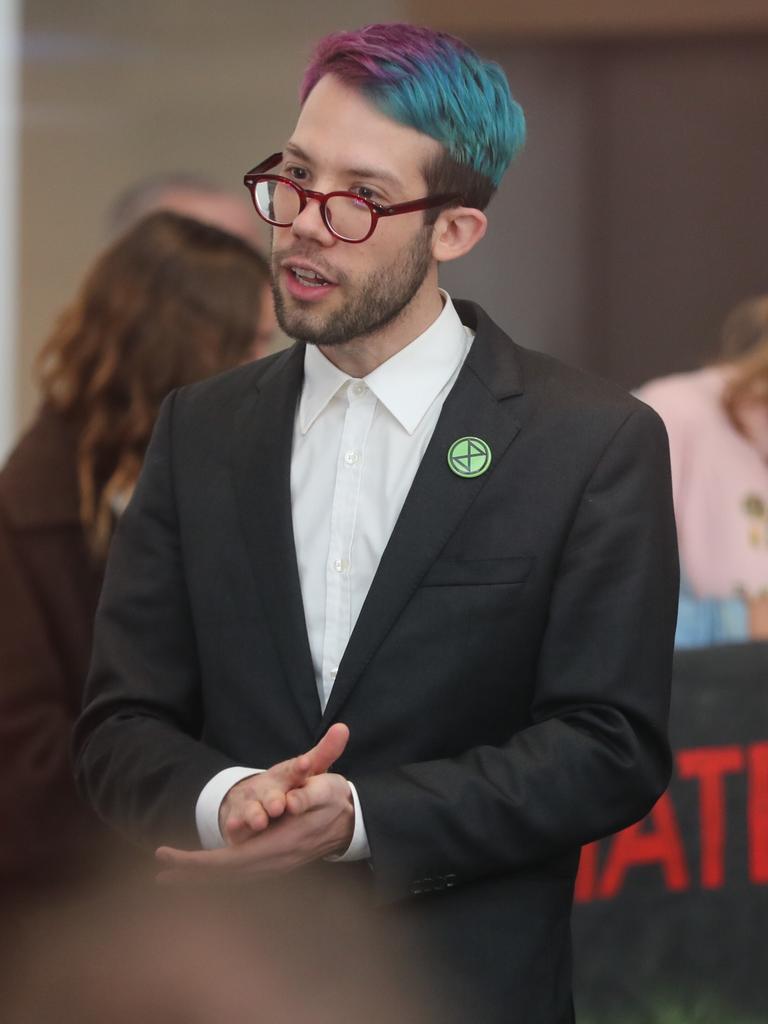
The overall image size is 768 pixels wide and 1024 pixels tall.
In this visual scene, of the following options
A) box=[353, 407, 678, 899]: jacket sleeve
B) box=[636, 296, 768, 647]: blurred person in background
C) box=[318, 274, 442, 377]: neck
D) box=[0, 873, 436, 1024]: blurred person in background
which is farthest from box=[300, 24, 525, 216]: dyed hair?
box=[636, 296, 768, 647]: blurred person in background

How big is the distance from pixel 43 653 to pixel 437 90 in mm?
1353

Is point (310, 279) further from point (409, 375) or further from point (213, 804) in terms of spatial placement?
point (213, 804)

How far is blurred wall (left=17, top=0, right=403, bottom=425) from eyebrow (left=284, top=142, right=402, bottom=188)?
2.99 metres

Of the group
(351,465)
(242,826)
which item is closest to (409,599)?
(351,465)

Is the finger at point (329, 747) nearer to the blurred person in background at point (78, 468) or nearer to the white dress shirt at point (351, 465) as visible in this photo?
the white dress shirt at point (351, 465)

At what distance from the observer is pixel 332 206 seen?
67.8 inches

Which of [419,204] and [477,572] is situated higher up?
[419,204]

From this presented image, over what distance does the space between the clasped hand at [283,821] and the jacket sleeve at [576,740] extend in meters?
0.04

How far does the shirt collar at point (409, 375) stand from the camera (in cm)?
184

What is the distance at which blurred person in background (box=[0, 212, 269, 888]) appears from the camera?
8.84 ft

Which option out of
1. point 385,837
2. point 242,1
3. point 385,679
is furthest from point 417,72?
point 242,1

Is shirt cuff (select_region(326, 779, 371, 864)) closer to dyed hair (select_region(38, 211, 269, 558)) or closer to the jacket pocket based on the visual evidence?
the jacket pocket

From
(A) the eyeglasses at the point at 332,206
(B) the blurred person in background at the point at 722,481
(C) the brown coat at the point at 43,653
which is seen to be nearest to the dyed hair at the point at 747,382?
(B) the blurred person in background at the point at 722,481

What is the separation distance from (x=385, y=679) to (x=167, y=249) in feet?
4.55
